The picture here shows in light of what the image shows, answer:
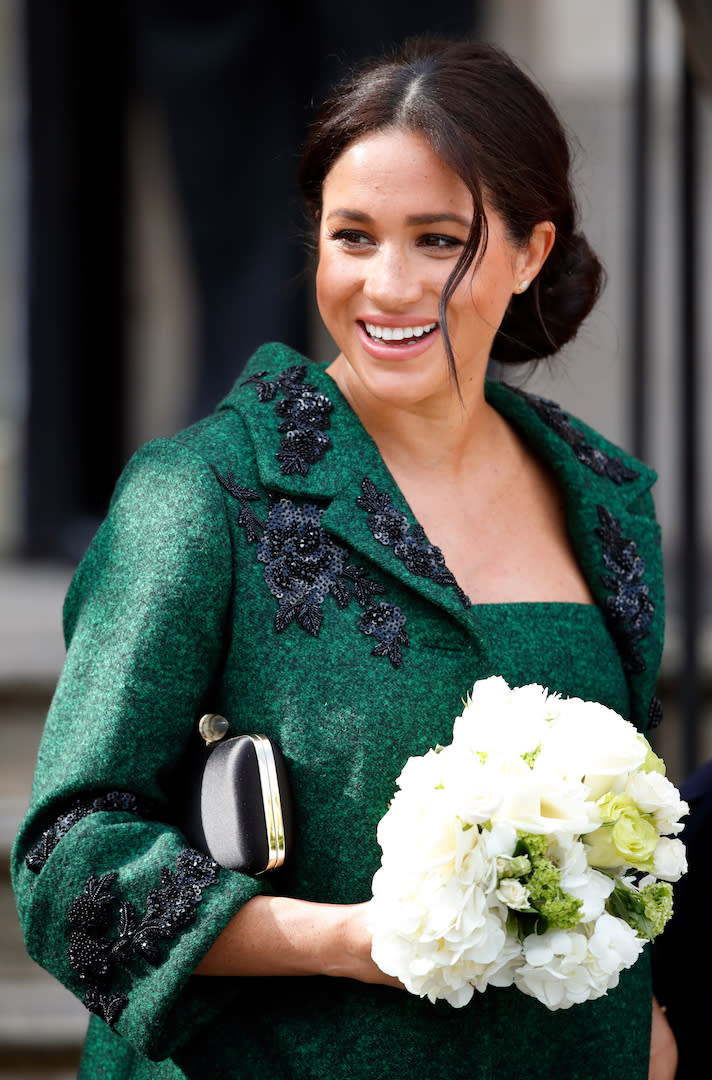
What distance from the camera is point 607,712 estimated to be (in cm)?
140

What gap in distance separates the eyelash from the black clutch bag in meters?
0.63

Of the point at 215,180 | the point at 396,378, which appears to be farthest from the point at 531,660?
the point at 215,180

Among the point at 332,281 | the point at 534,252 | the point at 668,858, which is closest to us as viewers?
the point at 668,858

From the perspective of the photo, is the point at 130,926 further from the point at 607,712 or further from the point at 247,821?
the point at 607,712

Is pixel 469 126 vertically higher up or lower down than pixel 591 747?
higher up

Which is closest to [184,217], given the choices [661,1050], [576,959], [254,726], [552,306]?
[552,306]

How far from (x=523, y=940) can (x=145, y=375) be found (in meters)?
4.10

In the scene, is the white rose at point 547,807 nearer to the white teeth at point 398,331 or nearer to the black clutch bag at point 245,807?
the black clutch bag at point 245,807

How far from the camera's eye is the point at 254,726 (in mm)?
1546

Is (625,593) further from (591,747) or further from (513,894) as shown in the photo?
(513,894)

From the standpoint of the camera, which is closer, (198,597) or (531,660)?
(198,597)

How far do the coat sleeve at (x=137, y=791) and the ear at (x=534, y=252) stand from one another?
53cm

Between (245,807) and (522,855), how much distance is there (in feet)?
1.12

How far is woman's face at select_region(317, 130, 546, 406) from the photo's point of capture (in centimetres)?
158
